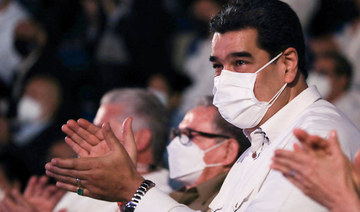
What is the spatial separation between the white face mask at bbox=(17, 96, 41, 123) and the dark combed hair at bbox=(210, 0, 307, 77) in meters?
3.38

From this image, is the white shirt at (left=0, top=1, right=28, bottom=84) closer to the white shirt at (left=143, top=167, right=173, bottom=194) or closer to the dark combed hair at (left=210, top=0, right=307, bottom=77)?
the white shirt at (left=143, top=167, right=173, bottom=194)

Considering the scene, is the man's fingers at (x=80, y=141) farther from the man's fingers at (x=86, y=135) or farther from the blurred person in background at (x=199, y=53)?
the blurred person in background at (x=199, y=53)

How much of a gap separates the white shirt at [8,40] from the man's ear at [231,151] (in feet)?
11.9

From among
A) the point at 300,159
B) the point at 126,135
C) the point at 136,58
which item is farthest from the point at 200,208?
the point at 136,58

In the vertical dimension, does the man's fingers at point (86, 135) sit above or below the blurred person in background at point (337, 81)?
below

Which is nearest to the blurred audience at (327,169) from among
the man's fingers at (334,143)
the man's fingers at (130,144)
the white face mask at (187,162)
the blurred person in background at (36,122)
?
the man's fingers at (334,143)

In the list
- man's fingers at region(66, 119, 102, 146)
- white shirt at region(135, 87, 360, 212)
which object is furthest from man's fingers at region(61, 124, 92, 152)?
white shirt at region(135, 87, 360, 212)

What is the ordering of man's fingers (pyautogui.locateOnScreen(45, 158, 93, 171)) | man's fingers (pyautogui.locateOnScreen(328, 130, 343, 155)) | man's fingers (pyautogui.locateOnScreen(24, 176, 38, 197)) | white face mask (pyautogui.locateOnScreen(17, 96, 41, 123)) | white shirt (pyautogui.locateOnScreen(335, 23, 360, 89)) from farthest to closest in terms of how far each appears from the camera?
white face mask (pyautogui.locateOnScreen(17, 96, 41, 123)) → white shirt (pyautogui.locateOnScreen(335, 23, 360, 89)) → man's fingers (pyautogui.locateOnScreen(24, 176, 38, 197)) → man's fingers (pyautogui.locateOnScreen(45, 158, 93, 171)) → man's fingers (pyautogui.locateOnScreen(328, 130, 343, 155))

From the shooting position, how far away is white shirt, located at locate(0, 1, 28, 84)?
6.38 m

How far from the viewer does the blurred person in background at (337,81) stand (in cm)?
474

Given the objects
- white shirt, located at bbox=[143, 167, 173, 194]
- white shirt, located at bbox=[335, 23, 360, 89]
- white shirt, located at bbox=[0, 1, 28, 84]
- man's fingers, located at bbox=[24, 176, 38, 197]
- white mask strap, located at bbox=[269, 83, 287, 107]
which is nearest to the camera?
white mask strap, located at bbox=[269, 83, 287, 107]

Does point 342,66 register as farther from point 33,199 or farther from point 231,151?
point 33,199

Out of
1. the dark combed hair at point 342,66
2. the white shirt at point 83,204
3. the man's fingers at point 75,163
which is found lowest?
the white shirt at point 83,204

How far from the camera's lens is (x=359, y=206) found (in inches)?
69.2
